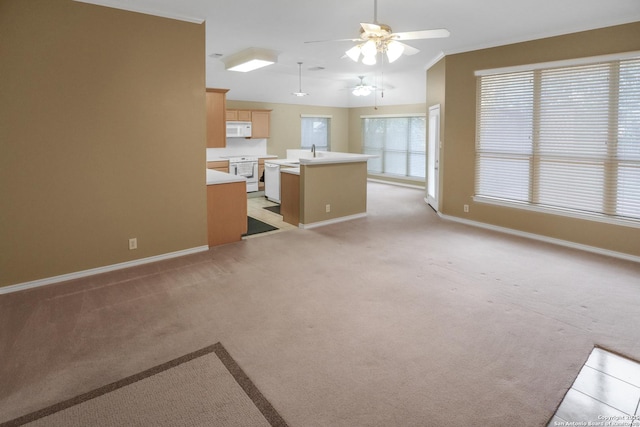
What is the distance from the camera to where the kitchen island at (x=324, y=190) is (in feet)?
19.6

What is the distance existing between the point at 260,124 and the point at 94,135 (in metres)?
5.95

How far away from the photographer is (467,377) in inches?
93.2

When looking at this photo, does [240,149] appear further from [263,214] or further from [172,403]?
[172,403]

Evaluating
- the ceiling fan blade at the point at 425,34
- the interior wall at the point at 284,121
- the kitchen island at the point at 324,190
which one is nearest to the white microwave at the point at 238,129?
the interior wall at the point at 284,121

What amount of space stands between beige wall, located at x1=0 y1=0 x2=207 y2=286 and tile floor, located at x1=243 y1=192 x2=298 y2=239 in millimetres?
1561

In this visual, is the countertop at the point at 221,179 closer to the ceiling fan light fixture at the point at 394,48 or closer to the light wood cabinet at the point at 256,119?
the ceiling fan light fixture at the point at 394,48

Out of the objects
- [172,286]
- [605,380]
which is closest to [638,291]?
[605,380]

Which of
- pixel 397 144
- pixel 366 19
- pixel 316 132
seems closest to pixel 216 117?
pixel 366 19

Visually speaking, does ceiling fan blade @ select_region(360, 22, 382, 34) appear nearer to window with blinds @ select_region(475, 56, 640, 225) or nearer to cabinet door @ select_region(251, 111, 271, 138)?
window with blinds @ select_region(475, 56, 640, 225)

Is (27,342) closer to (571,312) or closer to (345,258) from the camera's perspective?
(345,258)

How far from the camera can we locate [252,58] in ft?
20.0

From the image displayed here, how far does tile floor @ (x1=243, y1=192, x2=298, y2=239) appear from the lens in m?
6.07

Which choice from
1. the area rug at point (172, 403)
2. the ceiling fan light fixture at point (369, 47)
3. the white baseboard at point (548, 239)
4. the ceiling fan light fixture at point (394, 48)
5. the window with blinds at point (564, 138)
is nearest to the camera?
the area rug at point (172, 403)

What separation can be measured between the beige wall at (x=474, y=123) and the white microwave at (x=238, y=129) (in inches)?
167
